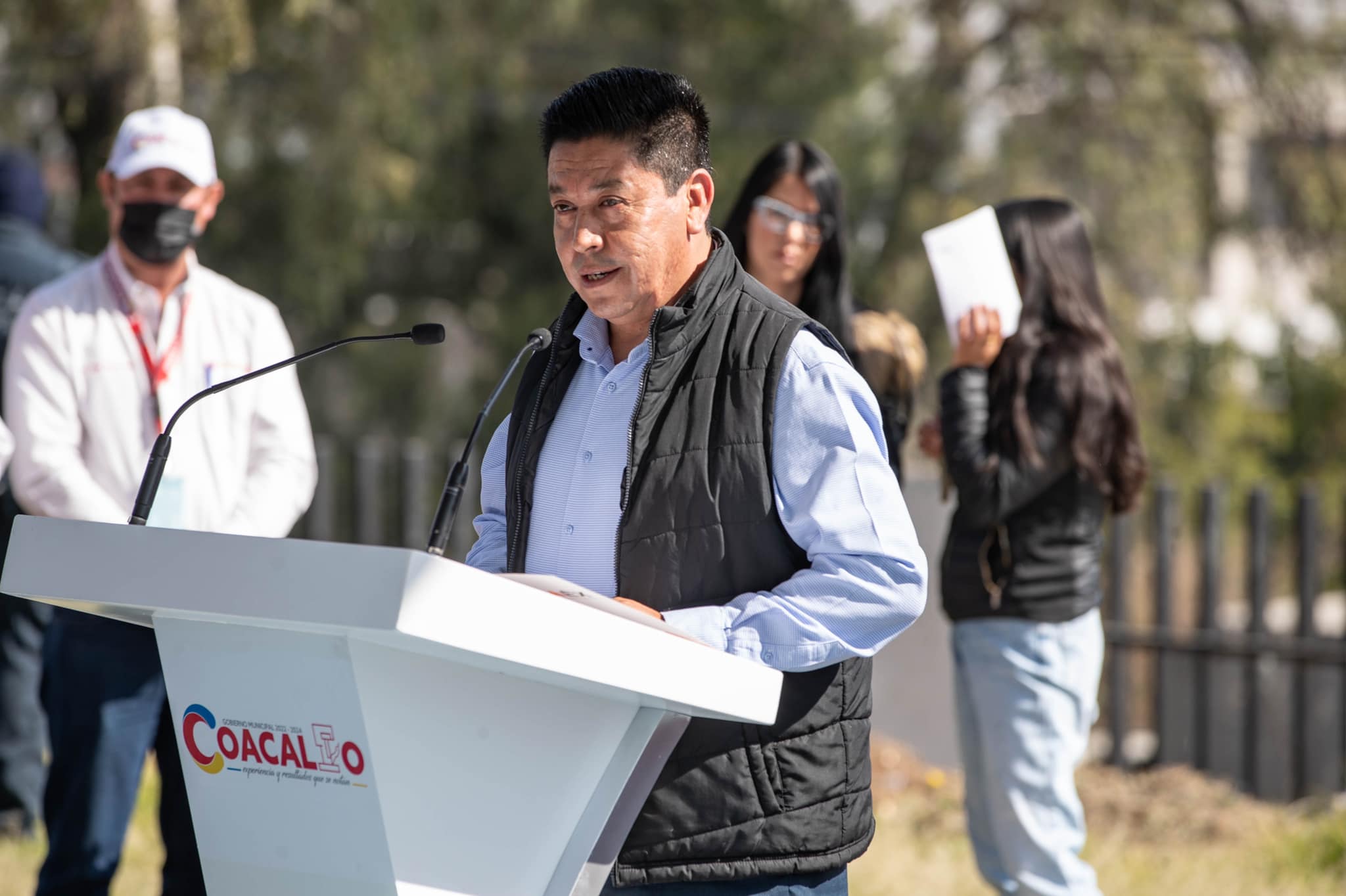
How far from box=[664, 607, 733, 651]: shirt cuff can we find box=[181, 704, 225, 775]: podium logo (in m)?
0.57

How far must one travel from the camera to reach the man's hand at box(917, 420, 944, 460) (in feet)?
12.8

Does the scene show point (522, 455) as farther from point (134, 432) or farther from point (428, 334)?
point (134, 432)

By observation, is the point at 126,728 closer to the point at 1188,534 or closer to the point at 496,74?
the point at 496,74

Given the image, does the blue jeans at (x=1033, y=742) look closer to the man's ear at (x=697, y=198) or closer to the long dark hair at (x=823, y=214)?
the long dark hair at (x=823, y=214)

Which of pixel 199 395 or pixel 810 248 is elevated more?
pixel 810 248

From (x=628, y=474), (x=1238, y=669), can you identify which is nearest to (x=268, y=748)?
(x=628, y=474)

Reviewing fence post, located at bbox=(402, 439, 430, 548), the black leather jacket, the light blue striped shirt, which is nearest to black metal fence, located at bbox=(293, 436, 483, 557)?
fence post, located at bbox=(402, 439, 430, 548)

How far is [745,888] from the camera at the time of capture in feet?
6.65

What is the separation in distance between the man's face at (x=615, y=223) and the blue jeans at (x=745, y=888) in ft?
2.62

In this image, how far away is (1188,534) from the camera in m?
12.0

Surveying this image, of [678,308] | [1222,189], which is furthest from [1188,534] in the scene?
[678,308]

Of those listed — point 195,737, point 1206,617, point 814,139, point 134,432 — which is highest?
point 814,139

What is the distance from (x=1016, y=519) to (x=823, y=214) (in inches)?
36.2

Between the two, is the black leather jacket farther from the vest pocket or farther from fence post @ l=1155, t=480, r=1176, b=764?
fence post @ l=1155, t=480, r=1176, b=764
